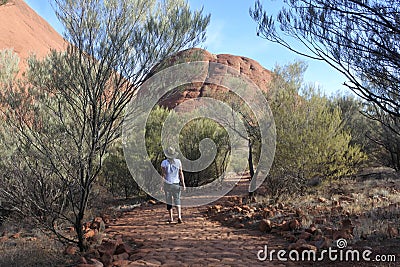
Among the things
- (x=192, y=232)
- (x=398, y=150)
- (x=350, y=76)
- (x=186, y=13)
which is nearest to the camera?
(x=350, y=76)

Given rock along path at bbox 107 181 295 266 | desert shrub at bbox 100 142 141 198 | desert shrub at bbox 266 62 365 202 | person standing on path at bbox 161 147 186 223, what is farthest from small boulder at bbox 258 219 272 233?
desert shrub at bbox 100 142 141 198

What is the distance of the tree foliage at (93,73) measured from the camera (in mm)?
5398

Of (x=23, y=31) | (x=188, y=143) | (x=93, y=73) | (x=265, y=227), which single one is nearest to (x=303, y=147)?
(x=265, y=227)

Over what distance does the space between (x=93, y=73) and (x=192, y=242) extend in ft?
10.6

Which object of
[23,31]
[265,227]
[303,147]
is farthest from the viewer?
[23,31]

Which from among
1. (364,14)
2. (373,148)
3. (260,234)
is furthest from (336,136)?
(373,148)

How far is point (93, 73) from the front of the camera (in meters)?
5.71

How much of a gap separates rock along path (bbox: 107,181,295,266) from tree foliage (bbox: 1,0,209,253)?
1.27 m

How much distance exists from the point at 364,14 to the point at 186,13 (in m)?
2.90

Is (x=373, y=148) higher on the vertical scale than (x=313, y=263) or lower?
higher

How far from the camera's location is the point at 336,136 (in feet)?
33.2

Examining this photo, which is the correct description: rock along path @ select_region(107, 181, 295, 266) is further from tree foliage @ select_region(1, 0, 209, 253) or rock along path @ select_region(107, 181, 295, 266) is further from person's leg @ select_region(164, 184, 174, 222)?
tree foliage @ select_region(1, 0, 209, 253)

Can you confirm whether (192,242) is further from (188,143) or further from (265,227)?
(188,143)

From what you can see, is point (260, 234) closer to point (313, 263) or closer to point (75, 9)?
point (313, 263)
